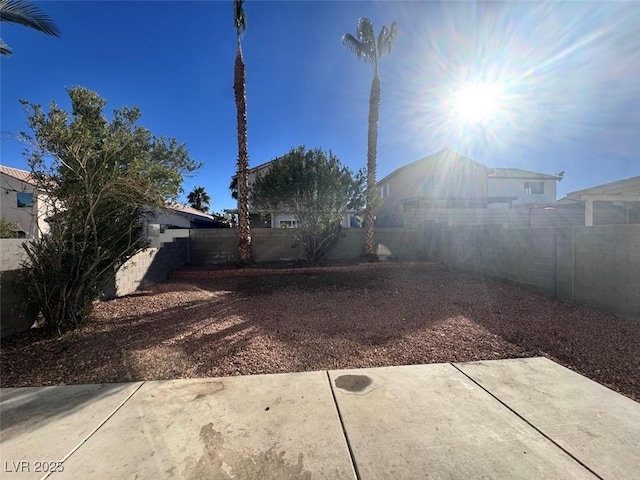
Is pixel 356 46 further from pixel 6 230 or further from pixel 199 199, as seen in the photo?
pixel 199 199

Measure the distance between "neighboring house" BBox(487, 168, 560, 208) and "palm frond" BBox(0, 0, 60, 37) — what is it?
92.6 feet

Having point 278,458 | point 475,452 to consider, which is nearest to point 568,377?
point 475,452

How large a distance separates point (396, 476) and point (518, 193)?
102ft

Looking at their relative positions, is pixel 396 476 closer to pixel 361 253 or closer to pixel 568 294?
pixel 568 294

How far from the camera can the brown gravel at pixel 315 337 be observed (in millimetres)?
3508

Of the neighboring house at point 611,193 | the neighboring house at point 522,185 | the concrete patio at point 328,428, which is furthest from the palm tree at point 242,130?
the neighboring house at point 522,185

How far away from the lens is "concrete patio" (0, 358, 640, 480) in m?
2.03

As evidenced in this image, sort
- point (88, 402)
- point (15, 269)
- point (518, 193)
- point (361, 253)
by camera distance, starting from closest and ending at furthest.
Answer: point (88, 402) < point (15, 269) < point (361, 253) < point (518, 193)

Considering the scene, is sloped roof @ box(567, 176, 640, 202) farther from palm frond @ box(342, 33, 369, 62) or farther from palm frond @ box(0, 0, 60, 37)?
palm frond @ box(0, 0, 60, 37)

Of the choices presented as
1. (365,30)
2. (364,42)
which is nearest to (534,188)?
(364,42)

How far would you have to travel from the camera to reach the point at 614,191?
1023 centimetres

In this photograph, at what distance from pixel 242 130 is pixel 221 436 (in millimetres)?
10261

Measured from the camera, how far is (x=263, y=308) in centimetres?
607

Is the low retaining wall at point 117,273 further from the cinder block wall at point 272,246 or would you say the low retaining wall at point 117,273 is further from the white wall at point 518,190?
the white wall at point 518,190
